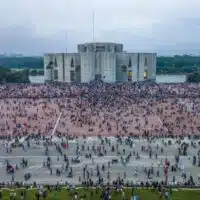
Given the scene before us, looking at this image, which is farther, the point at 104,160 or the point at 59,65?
the point at 59,65

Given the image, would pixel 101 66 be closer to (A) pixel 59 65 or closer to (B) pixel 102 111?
(A) pixel 59 65

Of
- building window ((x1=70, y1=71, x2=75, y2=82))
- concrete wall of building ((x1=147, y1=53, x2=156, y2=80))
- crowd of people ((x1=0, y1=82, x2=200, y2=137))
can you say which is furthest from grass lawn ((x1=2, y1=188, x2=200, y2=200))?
concrete wall of building ((x1=147, y1=53, x2=156, y2=80))

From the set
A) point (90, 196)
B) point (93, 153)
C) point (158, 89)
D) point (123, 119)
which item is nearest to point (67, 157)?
point (93, 153)

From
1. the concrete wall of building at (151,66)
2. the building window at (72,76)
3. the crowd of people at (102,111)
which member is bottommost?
the crowd of people at (102,111)

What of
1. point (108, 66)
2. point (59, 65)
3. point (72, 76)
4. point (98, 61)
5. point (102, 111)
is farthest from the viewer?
→ point (59, 65)

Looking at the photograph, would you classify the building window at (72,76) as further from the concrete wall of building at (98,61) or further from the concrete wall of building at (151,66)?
the concrete wall of building at (151,66)

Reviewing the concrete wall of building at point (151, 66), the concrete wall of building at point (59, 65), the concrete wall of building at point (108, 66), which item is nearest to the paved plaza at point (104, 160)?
the concrete wall of building at point (108, 66)

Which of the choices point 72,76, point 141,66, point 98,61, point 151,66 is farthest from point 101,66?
point 151,66

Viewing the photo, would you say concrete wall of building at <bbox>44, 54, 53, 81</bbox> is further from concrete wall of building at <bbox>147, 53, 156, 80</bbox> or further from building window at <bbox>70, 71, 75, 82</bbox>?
concrete wall of building at <bbox>147, 53, 156, 80</bbox>
